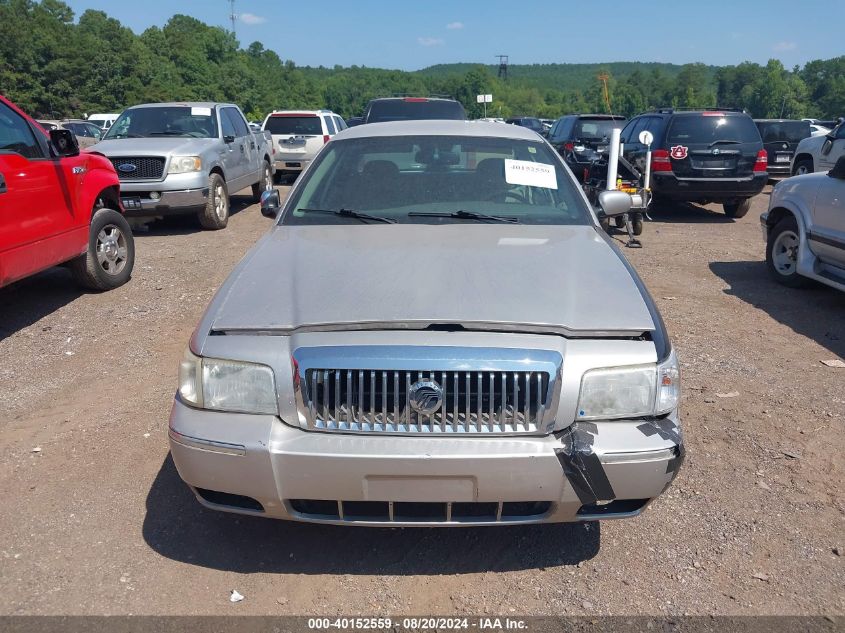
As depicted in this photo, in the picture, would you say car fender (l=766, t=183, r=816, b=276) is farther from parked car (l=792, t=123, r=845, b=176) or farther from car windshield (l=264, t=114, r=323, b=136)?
car windshield (l=264, t=114, r=323, b=136)

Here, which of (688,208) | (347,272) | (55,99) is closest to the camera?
(347,272)

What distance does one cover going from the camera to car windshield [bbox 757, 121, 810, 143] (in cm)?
1831

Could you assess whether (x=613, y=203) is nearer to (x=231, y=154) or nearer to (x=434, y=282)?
(x=434, y=282)

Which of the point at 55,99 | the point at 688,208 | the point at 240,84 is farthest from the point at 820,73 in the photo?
the point at 688,208

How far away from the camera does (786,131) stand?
18422 mm

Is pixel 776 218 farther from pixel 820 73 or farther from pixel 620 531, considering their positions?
pixel 820 73

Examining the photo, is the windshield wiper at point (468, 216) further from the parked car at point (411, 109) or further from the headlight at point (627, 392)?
the parked car at point (411, 109)

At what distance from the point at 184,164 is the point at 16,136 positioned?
14.4ft

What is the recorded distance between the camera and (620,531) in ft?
10.2

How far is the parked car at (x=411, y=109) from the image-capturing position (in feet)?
44.1

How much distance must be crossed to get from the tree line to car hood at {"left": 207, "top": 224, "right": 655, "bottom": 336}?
5035 centimetres

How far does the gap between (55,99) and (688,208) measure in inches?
2827

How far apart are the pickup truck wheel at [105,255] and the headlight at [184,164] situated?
2668 mm

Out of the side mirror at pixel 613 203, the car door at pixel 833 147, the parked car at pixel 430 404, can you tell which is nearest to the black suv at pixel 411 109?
the car door at pixel 833 147
